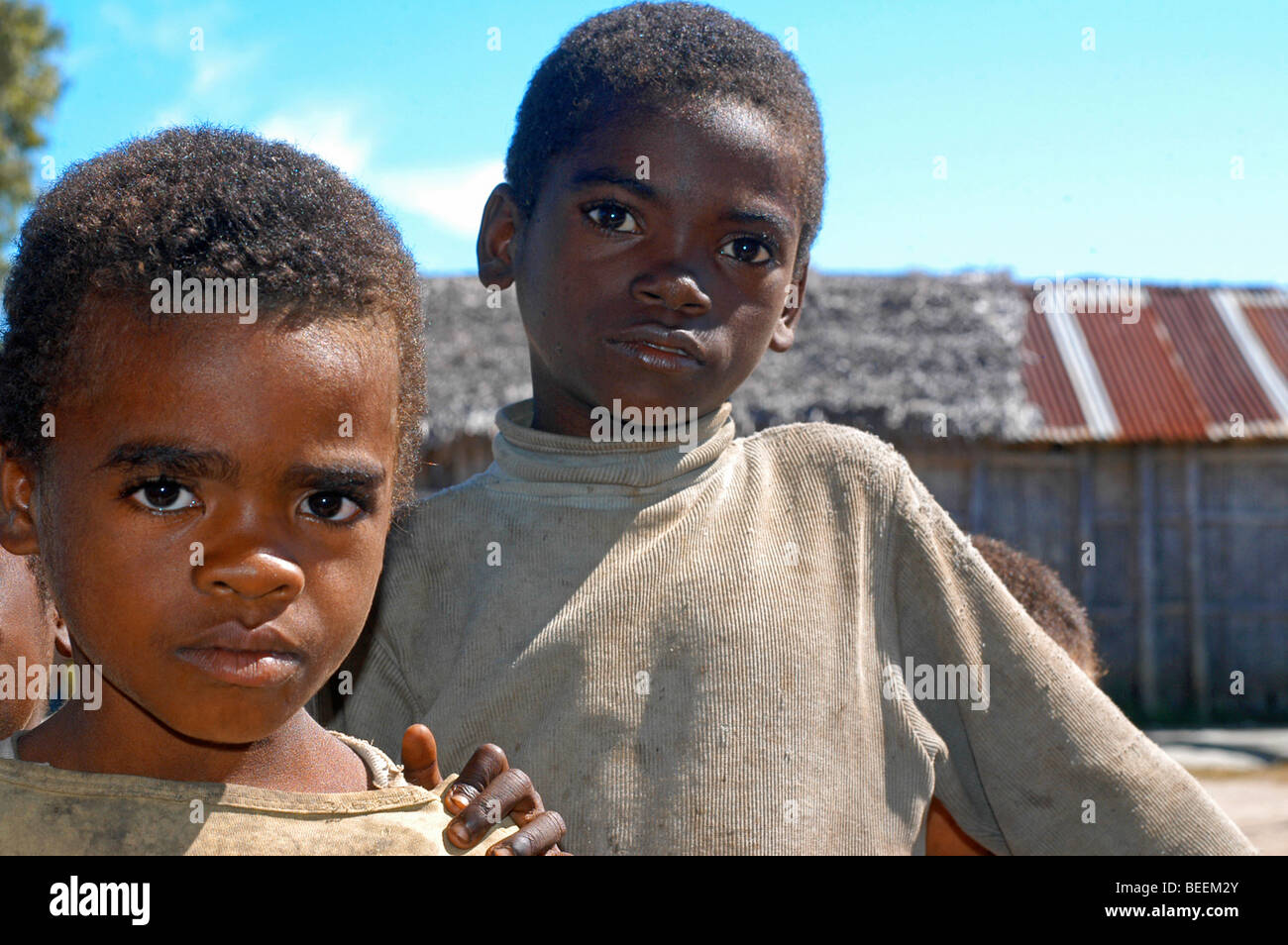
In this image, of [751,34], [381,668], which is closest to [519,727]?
[381,668]

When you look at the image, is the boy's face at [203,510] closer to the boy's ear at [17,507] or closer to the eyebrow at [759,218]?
the boy's ear at [17,507]

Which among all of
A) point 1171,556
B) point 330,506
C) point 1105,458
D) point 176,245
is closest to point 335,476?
point 330,506

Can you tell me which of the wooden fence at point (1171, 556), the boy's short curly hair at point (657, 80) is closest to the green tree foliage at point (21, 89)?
the wooden fence at point (1171, 556)

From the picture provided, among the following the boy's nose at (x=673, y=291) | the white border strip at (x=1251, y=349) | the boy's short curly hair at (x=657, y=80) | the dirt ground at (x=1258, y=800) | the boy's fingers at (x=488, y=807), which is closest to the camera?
the boy's fingers at (x=488, y=807)

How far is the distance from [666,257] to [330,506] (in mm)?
773

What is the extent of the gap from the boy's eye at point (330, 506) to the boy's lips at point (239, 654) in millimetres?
144

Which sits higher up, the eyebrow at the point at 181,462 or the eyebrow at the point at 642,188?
the eyebrow at the point at 642,188

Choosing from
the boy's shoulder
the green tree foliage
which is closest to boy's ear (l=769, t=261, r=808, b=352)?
the boy's shoulder

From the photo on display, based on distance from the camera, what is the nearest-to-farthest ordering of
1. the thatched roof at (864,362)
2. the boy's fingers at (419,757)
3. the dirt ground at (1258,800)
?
the boy's fingers at (419,757) < the dirt ground at (1258,800) < the thatched roof at (864,362)

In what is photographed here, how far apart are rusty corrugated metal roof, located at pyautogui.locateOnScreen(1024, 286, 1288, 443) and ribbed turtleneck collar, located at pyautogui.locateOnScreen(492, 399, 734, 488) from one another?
10.3 meters

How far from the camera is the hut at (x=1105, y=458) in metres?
12.0

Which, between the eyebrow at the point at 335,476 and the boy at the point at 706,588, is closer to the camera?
the eyebrow at the point at 335,476

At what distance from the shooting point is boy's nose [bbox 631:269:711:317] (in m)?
1.92

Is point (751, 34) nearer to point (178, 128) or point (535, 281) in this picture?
point (535, 281)
